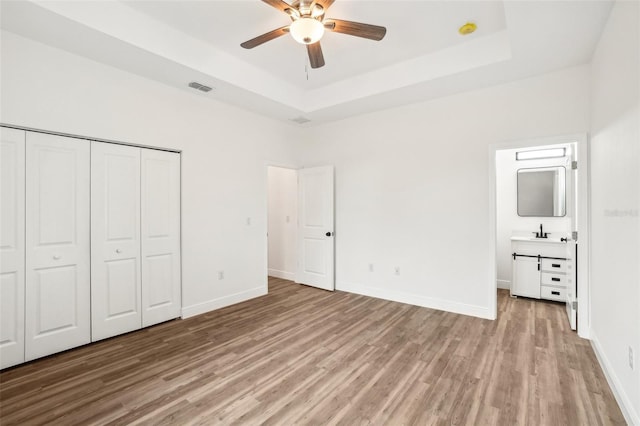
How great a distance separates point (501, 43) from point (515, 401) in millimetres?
3239

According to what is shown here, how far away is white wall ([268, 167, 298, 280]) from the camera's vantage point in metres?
5.72

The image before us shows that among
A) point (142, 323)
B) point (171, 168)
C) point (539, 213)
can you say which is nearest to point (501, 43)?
point (539, 213)

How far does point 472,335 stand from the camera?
10.5ft

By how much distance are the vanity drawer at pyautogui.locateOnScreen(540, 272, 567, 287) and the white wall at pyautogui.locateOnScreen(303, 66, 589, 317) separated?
1358 millimetres

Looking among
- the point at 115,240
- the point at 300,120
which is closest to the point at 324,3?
the point at 300,120

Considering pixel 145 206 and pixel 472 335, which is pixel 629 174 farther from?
pixel 145 206

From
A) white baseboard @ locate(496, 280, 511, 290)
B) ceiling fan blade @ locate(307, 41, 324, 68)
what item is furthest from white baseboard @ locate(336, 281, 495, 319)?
ceiling fan blade @ locate(307, 41, 324, 68)

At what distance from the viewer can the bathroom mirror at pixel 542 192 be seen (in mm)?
4625

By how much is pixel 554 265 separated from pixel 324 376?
382 cm

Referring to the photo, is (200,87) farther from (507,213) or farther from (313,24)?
(507,213)

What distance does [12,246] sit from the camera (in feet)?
8.45

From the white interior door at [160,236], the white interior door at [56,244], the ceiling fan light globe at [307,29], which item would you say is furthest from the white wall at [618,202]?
the white interior door at [56,244]

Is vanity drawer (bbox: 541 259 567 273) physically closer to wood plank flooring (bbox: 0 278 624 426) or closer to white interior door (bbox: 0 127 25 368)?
wood plank flooring (bbox: 0 278 624 426)

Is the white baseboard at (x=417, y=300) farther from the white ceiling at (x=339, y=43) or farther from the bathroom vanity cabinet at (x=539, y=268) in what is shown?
the white ceiling at (x=339, y=43)
